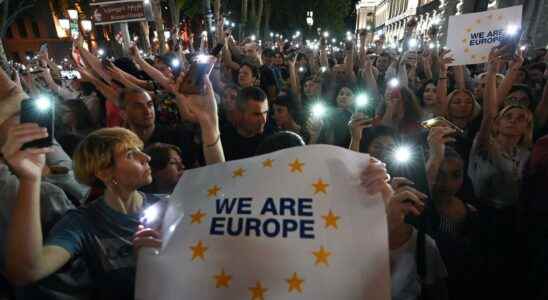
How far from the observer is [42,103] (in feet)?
5.72

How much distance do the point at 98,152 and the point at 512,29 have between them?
5890 mm

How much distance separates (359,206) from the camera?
6.05ft

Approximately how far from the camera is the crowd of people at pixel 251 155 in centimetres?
200

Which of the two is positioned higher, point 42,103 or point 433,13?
point 433,13

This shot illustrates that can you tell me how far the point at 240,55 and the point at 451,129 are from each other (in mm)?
7314

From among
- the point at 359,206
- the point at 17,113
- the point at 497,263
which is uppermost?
the point at 17,113

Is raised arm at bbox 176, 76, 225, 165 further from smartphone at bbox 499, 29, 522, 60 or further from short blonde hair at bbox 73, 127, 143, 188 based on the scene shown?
smartphone at bbox 499, 29, 522, 60

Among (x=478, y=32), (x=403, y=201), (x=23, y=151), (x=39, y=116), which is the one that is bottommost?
(x=403, y=201)

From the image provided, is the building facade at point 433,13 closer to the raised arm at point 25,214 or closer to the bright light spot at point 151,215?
the bright light spot at point 151,215

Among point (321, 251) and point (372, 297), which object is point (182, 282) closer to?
point (321, 251)

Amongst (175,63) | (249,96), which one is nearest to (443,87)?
(249,96)

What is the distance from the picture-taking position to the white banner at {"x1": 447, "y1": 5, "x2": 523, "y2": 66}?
588 centimetres

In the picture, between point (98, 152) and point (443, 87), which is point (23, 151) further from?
point (443, 87)

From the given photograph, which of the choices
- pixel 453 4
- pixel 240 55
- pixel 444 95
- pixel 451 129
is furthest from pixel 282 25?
pixel 451 129
